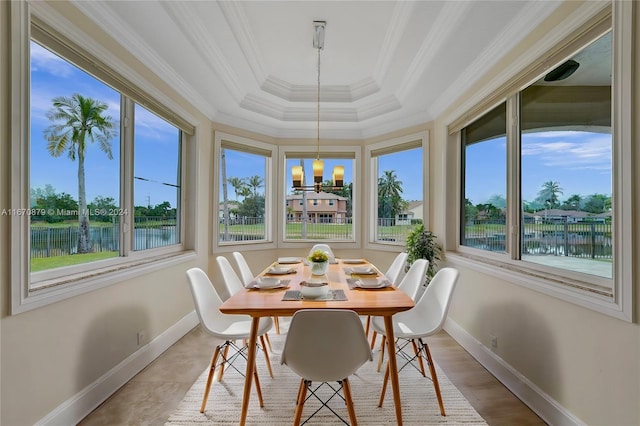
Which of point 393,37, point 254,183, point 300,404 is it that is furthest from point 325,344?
point 254,183

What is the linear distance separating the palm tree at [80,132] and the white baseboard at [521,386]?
3.18 meters

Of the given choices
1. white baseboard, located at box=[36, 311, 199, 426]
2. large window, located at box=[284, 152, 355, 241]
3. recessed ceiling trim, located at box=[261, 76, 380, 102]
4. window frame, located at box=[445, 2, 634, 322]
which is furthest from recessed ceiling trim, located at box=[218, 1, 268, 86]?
white baseboard, located at box=[36, 311, 199, 426]

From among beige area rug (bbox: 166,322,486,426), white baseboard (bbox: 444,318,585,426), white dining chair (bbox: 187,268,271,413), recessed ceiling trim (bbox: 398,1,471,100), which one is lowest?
beige area rug (bbox: 166,322,486,426)

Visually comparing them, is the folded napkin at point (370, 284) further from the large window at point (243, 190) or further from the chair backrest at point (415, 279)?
the large window at point (243, 190)

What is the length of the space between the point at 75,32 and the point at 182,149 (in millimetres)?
1795

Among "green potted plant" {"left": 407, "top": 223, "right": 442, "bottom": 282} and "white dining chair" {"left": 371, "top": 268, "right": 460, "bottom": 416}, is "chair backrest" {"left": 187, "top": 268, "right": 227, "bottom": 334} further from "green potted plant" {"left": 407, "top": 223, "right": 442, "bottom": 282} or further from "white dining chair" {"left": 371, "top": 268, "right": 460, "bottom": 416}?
"green potted plant" {"left": 407, "top": 223, "right": 442, "bottom": 282}

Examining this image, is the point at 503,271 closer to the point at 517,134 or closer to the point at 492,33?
the point at 517,134

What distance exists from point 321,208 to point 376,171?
1019mm

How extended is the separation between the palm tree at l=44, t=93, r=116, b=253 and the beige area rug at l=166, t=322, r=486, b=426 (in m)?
1.36

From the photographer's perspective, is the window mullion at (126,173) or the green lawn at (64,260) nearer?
the green lawn at (64,260)

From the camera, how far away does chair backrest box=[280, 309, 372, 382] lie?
5.04ft

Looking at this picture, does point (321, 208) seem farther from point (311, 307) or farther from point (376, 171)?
point (311, 307)

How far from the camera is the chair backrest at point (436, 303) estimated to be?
2212mm

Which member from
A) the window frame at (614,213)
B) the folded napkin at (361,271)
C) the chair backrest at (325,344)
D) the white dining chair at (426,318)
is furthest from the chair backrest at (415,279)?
the chair backrest at (325,344)
